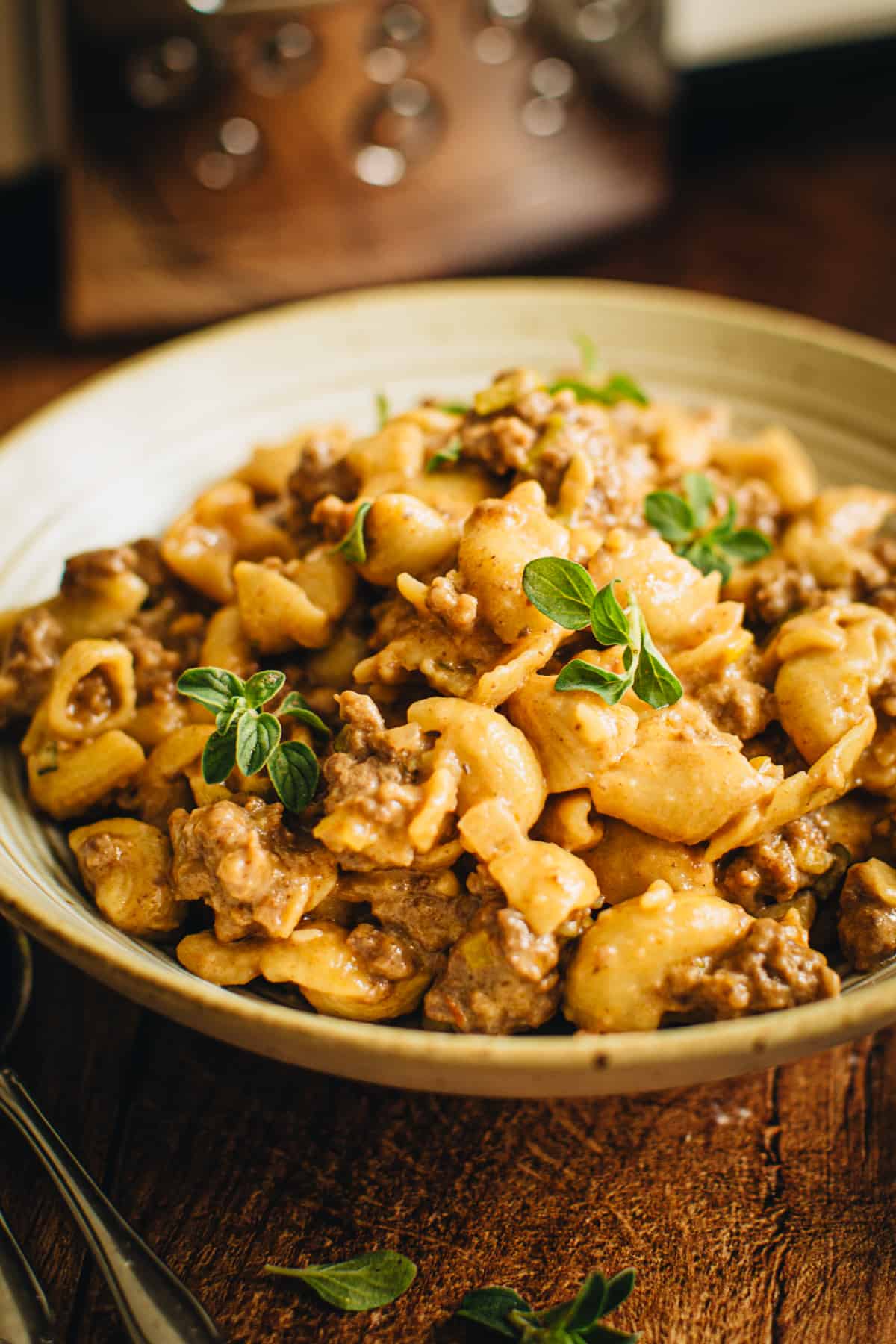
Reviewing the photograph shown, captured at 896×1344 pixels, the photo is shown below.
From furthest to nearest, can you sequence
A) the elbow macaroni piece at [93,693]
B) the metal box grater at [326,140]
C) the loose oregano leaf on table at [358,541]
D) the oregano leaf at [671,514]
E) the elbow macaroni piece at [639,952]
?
the metal box grater at [326,140]
the oregano leaf at [671,514]
the elbow macaroni piece at [93,693]
the loose oregano leaf on table at [358,541]
the elbow macaroni piece at [639,952]

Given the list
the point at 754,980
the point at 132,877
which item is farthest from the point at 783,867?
the point at 132,877

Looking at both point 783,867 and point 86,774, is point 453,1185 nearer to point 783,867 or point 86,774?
point 783,867

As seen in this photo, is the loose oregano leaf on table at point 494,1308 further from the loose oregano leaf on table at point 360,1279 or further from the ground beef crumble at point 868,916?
the ground beef crumble at point 868,916

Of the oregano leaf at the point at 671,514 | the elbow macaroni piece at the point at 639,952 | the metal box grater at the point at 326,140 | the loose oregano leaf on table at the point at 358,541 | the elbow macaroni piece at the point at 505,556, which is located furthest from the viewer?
the metal box grater at the point at 326,140

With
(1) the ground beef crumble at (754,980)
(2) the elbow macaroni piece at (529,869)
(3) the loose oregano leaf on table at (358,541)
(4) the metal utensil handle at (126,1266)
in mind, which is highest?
(3) the loose oregano leaf on table at (358,541)

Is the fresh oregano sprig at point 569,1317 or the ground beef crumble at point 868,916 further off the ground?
the ground beef crumble at point 868,916

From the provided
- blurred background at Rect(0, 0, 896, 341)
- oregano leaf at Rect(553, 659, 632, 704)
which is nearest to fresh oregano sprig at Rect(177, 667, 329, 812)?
oregano leaf at Rect(553, 659, 632, 704)

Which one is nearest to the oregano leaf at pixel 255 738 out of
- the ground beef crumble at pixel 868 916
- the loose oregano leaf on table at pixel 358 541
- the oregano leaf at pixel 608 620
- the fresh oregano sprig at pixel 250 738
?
the fresh oregano sprig at pixel 250 738
